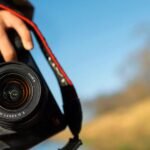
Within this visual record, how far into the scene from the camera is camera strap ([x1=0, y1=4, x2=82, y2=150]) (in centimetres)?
167

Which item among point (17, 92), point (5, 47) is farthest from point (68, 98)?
point (5, 47)

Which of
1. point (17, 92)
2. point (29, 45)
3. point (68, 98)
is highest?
point (29, 45)

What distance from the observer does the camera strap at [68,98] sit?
167cm

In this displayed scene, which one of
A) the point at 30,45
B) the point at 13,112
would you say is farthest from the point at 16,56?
the point at 13,112

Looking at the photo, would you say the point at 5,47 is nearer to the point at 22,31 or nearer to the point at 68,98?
the point at 22,31

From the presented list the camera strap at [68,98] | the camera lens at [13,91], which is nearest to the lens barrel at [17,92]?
the camera lens at [13,91]

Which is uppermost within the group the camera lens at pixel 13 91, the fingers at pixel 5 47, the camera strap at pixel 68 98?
the fingers at pixel 5 47

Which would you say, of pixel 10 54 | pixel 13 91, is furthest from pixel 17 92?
pixel 10 54

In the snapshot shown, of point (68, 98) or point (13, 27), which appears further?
point (68, 98)

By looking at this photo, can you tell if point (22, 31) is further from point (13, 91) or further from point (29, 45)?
point (13, 91)

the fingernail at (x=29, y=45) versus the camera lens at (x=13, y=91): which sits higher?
the fingernail at (x=29, y=45)

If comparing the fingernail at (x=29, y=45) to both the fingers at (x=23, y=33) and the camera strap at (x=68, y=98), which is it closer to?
the fingers at (x=23, y=33)

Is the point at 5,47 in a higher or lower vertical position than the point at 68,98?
higher

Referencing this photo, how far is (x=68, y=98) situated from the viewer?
5.61ft
